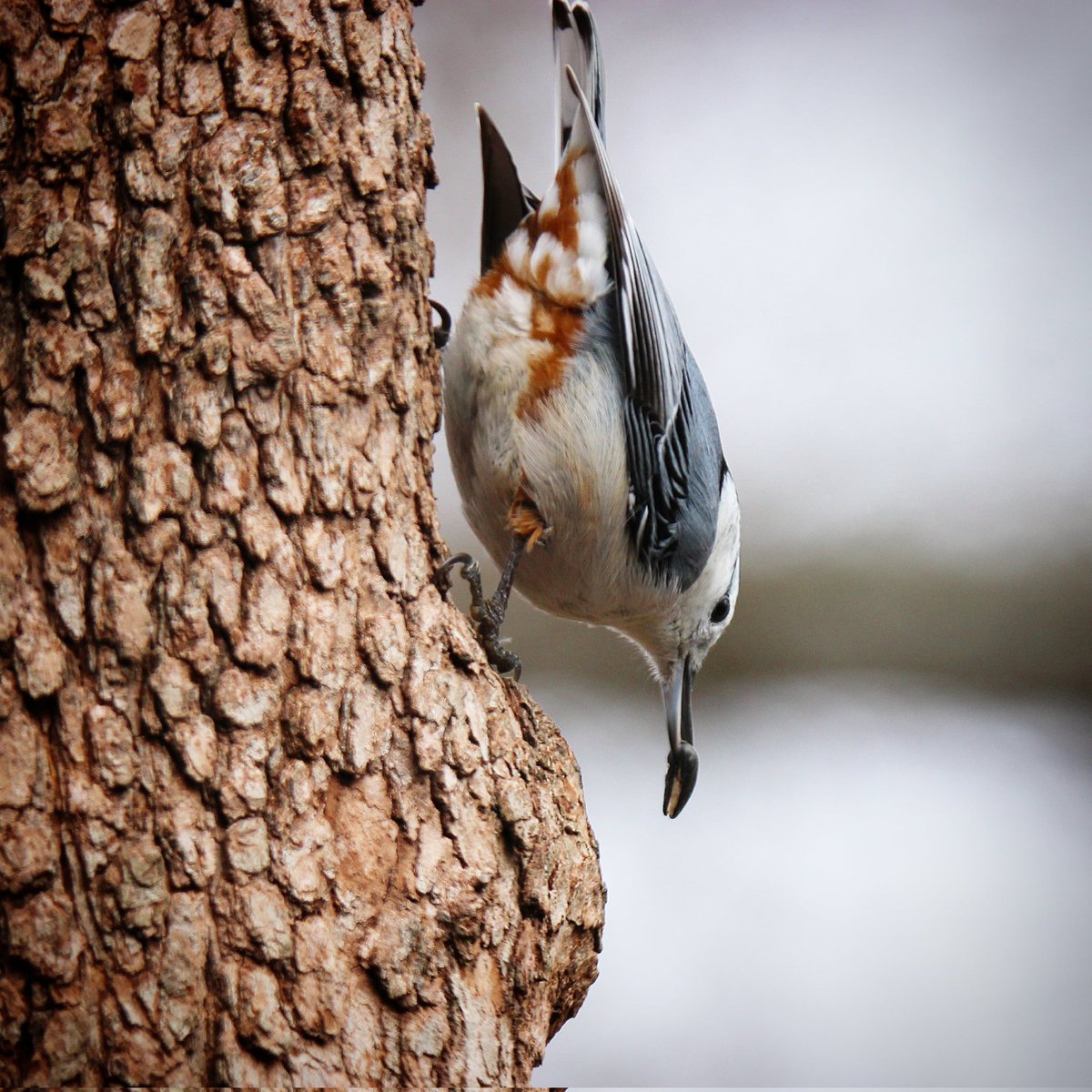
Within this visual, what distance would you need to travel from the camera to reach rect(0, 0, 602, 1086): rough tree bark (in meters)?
0.90

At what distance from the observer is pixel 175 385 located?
3.25 feet

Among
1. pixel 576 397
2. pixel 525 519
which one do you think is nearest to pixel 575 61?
pixel 576 397

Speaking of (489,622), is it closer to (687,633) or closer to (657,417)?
(657,417)

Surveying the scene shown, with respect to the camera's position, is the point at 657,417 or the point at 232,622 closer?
the point at 232,622

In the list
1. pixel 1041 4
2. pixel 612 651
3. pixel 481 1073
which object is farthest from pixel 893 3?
pixel 481 1073

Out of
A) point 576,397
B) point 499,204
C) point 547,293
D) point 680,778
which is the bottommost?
point 680,778

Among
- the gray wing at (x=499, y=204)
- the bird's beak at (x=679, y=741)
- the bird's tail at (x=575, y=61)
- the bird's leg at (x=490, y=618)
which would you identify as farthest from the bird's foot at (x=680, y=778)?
the bird's tail at (x=575, y=61)

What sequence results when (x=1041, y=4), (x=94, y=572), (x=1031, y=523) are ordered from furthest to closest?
(x=1031, y=523) → (x=1041, y=4) → (x=94, y=572)

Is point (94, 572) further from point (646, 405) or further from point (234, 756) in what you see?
point (646, 405)

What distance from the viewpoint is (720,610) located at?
181 cm

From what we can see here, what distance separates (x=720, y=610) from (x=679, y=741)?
24 centimetres

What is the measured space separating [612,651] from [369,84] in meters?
1.40

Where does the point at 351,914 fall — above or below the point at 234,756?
below

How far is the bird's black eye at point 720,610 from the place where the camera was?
5.85 feet
